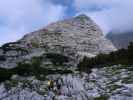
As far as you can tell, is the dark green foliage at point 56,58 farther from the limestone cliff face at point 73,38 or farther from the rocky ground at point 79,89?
the rocky ground at point 79,89

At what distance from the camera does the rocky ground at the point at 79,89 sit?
3228 cm

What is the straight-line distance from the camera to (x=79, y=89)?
36094 millimetres

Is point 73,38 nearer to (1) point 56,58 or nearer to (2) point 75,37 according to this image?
(2) point 75,37

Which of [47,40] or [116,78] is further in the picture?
[47,40]

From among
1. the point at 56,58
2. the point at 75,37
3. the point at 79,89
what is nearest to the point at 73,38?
the point at 75,37

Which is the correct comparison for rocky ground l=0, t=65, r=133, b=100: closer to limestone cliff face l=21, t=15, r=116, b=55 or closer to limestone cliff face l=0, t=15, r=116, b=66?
limestone cliff face l=0, t=15, r=116, b=66

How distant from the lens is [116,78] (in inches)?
1569

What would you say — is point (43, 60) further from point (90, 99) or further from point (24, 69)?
point (90, 99)

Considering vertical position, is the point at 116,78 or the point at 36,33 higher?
the point at 36,33

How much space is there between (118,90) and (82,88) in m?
5.65

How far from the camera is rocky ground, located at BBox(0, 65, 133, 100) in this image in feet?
106

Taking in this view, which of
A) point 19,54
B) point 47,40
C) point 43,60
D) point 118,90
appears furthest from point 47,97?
point 47,40

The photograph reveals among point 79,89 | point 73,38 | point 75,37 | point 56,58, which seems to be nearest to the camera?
point 79,89

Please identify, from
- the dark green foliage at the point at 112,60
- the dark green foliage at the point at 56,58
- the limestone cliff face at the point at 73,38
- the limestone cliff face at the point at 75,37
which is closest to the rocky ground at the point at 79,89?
the dark green foliage at the point at 112,60
